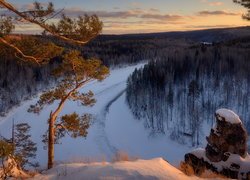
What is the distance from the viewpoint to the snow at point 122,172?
866 centimetres

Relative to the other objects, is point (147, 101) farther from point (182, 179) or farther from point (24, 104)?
point (182, 179)

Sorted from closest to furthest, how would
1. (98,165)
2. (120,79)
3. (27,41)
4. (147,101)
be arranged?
1. (98,165)
2. (27,41)
3. (147,101)
4. (120,79)

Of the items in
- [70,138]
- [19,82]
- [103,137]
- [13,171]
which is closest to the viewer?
[13,171]

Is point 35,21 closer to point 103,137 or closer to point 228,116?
point 228,116

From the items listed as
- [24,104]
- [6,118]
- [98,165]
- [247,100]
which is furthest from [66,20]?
[24,104]

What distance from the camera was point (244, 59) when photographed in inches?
2694

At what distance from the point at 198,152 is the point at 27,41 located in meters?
6.82

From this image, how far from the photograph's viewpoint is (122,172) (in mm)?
8773

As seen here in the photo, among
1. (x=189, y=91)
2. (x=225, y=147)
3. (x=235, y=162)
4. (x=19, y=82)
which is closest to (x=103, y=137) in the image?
(x=189, y=91)

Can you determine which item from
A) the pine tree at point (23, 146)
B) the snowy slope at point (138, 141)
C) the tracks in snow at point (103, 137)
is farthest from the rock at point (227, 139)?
the snowy slope at point (138, 141)

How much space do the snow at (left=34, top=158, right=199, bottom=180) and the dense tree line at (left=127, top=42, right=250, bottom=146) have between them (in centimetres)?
2945

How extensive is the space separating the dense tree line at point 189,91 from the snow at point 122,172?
29.4m

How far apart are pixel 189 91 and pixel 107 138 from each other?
665 inches

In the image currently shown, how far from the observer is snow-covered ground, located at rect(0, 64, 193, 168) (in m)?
33.9
